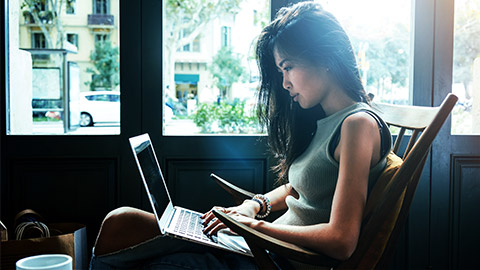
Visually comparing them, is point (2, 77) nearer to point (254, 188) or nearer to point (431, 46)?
point (254, 188)

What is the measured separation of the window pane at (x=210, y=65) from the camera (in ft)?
7.68

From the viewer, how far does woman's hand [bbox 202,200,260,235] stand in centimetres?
134

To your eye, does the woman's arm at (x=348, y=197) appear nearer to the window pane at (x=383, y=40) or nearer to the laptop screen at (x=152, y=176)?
the laptop screen at (x=152, y=176)

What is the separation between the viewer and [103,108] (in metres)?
2.32

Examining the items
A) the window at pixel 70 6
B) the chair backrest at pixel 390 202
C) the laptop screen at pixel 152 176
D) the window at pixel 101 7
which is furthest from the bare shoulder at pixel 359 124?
the window at pixel 70 6

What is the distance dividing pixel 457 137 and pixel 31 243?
2100 mm

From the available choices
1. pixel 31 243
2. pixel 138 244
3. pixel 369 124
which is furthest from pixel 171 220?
pixel 369 124

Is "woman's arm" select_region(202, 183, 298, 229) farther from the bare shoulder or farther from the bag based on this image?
the bag

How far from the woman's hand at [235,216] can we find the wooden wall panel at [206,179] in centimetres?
67

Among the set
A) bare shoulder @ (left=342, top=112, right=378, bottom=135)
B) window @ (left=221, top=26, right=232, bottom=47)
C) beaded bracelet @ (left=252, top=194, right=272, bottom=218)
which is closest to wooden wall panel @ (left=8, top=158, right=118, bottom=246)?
window @ (left=221, top=26, right=232, bottom=47)

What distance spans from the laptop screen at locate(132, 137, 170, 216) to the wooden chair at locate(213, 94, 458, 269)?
39 centimetres

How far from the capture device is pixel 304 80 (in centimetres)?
142

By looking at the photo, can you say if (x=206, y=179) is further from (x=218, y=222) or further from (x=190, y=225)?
(x=218, y=222)

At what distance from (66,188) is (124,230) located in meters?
1.02
